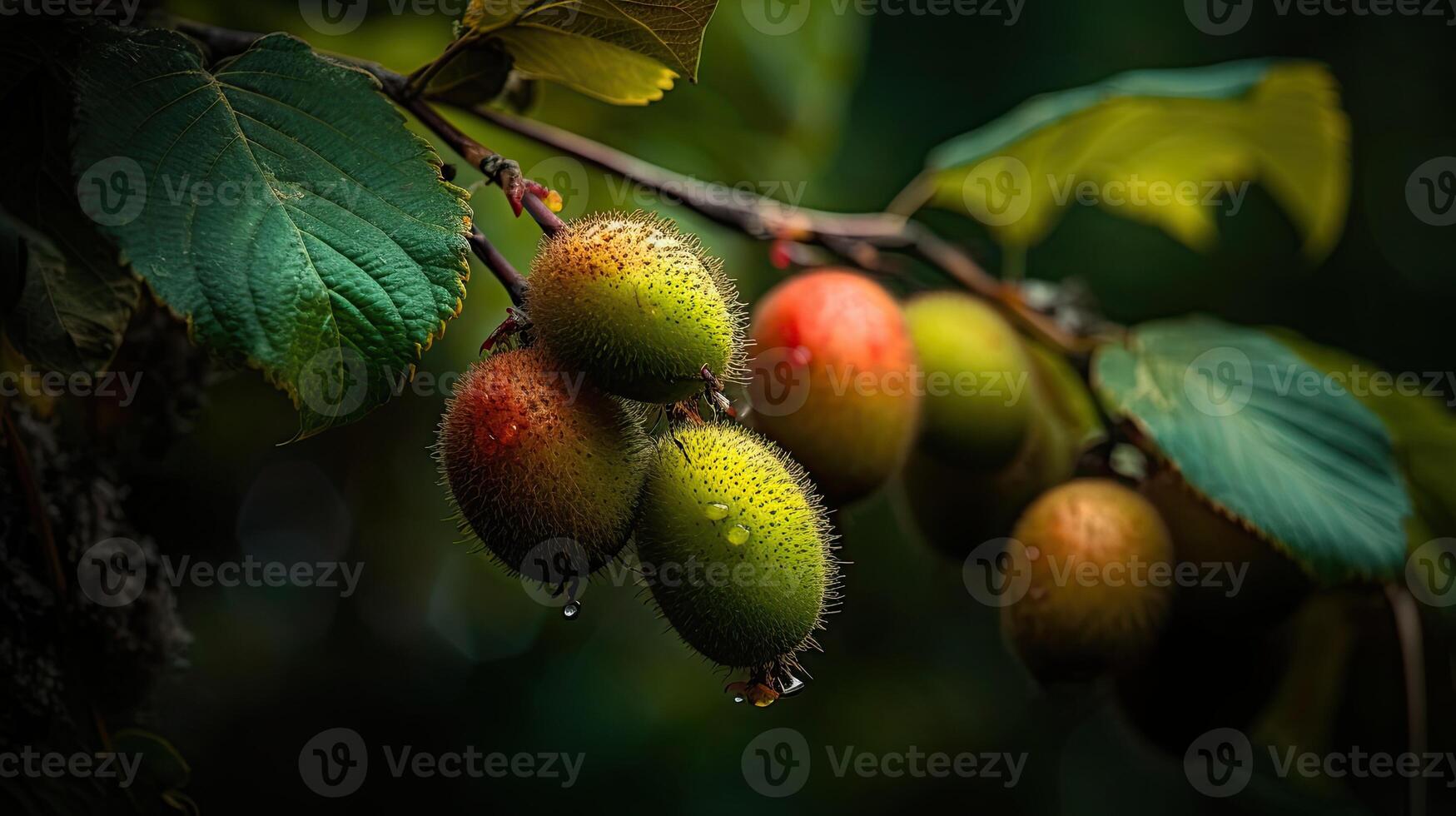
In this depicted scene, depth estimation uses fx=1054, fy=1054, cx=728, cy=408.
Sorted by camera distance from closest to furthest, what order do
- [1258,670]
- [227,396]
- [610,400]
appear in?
[610,400] → [1258,670] → [227,396]

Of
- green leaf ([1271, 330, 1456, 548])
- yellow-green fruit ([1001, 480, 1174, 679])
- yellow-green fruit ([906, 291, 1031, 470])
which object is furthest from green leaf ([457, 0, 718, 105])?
green leaf ([1271, 330, 1456, 548])

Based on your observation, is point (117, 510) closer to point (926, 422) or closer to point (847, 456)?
point (847, 456)

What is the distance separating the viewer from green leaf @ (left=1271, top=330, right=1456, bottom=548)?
1674 mm

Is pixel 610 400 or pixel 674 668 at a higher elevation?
pixel 610 400

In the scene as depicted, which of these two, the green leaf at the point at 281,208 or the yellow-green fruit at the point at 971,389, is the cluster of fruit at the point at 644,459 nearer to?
the green leaf at the point at 281,208

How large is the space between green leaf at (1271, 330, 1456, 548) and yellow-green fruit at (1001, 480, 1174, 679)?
21.2 inches

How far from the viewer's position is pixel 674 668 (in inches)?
111

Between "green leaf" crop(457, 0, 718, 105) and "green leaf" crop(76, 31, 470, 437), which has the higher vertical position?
"green leaf" crop(457, 0, 718, 105)

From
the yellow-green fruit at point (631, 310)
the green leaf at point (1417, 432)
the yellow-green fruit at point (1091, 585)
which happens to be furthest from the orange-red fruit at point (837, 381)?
the green leaf at point (1417, 432)

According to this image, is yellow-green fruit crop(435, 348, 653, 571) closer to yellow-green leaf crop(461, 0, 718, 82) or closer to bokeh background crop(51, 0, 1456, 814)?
yellow-green leaf crop(461, 0, 718, 82)

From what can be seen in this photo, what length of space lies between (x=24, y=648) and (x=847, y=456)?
0.87 metres

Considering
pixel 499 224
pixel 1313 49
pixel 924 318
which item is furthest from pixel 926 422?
pixel 1313 49

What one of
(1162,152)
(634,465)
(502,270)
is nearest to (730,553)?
(634,465)

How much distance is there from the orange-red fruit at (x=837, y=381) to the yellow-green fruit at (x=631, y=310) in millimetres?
344
